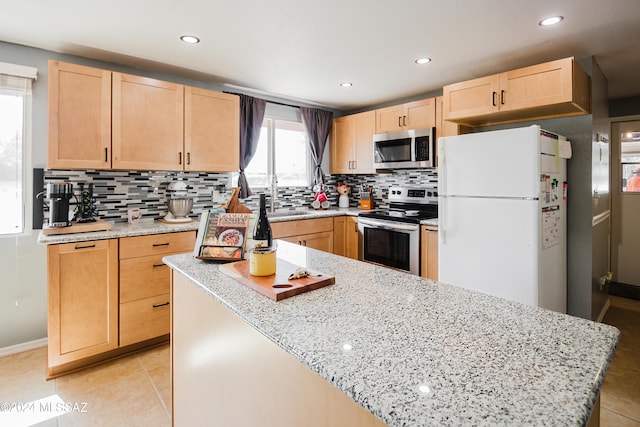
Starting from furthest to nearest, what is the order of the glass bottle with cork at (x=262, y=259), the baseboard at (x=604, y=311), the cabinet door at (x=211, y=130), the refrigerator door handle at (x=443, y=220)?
the baseboard at (x=604, y=311) < the cabinet door at (x=211, y=130) < the refrigerator door handle at (x=443, y=220) < the glass bottle with cork at (x=262, y=259)

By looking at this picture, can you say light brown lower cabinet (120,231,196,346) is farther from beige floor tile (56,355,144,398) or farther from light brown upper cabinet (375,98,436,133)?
light brown upper cabinet (375,98,436,133)

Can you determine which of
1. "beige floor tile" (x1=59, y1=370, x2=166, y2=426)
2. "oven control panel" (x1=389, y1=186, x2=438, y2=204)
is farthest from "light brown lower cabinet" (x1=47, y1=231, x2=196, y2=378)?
"oven control panel" (x1=389, y1=186, x2=438, y2=204)

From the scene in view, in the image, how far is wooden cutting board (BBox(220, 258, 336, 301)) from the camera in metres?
1.10

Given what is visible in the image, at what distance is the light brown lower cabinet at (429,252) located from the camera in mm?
3172

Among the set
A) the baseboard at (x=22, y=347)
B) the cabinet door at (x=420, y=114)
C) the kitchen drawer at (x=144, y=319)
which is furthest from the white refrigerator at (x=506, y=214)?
the baseboard at (x=22, y=347)

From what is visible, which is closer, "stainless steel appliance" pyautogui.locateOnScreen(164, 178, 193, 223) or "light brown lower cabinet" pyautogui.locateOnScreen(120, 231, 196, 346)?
"light brown lower cabinet" pyautogui.locateOnScreen(120, 231, 196, 346)

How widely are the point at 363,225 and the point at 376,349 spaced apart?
3082 millimetres

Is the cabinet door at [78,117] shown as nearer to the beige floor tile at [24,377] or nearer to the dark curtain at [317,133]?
the beige floor tile at [24,377]

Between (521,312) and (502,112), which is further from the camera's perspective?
(502,112)

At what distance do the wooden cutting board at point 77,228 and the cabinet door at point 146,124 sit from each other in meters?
0.48

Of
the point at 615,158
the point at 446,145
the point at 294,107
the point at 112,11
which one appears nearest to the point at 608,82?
the point at 615,158

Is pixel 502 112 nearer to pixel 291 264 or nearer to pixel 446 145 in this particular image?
pixel 446 145

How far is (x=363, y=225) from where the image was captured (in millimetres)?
3814

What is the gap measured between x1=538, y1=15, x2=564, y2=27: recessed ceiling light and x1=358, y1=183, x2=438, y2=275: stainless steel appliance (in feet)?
5.74
